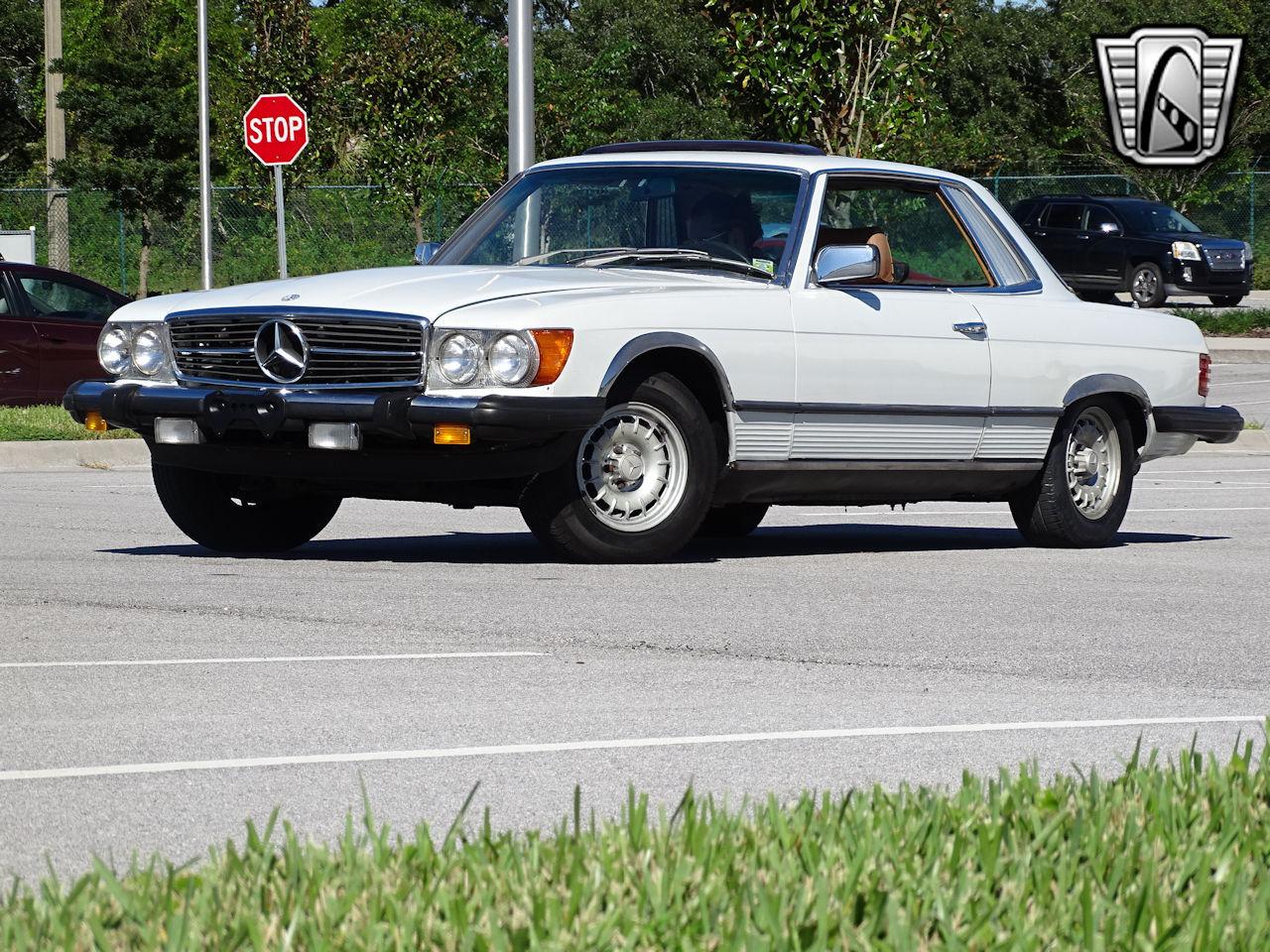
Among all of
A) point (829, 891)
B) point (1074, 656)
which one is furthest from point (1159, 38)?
point (829, 891)

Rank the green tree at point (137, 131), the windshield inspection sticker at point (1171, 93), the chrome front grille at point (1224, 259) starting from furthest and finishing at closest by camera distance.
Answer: the windshield inspection sticker at point (1171, 93)
the chrome front grille at point (1224, 259)
the green tree at point (137, 131)

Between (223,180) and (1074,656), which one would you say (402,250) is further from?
(1074,656)

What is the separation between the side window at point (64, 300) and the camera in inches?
771

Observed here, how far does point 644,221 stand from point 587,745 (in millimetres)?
5010

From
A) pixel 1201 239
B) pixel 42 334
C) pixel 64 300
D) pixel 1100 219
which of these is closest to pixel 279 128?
pixel 64 300

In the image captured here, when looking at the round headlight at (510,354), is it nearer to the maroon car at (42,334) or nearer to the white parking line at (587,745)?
the white parking line at (587,745)

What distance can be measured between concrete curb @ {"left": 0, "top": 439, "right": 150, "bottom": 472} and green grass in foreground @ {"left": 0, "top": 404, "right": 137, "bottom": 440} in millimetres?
168

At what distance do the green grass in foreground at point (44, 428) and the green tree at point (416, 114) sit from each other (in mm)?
20482

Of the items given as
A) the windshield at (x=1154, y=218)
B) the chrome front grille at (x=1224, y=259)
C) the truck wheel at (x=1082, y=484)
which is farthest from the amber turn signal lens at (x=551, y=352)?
the windshield at (x=1154, y=218)

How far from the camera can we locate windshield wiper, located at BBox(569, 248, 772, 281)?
974 cm

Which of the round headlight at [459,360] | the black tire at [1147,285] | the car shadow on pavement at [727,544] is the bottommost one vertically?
the car shadow on pavement at [727,544]

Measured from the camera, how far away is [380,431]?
849 centimetres

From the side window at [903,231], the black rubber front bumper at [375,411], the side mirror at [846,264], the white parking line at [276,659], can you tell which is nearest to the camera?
the white parking line at [276,659]

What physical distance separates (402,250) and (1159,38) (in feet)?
56.4
